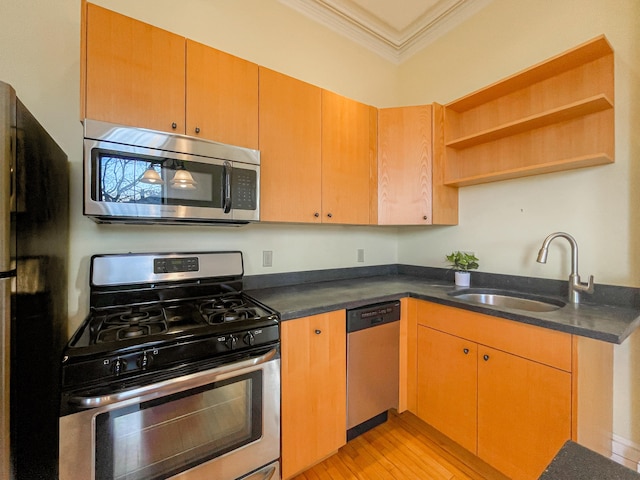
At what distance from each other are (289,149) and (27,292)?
135cm

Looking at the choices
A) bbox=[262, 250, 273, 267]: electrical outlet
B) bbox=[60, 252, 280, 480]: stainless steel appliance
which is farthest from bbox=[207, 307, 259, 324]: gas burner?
bbox=[262, 250, 273, 267]: electrical outlet

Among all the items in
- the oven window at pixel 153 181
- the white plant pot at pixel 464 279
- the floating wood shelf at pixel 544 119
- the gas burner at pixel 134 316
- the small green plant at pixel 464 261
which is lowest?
the gas burner at pixel 134 316

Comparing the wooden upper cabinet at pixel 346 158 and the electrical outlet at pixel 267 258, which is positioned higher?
the wooden upper cabinet at pixel 346 158

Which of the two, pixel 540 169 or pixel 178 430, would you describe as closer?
pixel 178 430

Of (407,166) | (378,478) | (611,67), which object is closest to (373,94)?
(407,166)

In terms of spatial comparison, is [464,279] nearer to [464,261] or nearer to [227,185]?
[464,261]

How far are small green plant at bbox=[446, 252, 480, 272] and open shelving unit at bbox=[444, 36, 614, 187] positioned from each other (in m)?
0.55

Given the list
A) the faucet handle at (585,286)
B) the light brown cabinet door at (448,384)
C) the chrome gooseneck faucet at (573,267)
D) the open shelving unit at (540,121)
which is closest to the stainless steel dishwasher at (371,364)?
the light brown cabinet door at (448,384)

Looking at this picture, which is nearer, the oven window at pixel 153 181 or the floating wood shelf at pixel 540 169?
the oven window at pixel 153 181

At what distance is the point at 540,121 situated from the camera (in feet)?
5.37

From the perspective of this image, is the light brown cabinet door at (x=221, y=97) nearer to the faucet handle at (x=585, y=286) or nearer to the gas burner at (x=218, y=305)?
the gas burner at (x=218, y=305)

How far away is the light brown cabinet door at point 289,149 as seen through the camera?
5.44 feet

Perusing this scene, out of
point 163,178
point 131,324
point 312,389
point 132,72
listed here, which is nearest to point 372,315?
point 312,389

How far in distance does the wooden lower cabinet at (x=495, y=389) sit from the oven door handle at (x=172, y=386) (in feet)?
3.44
